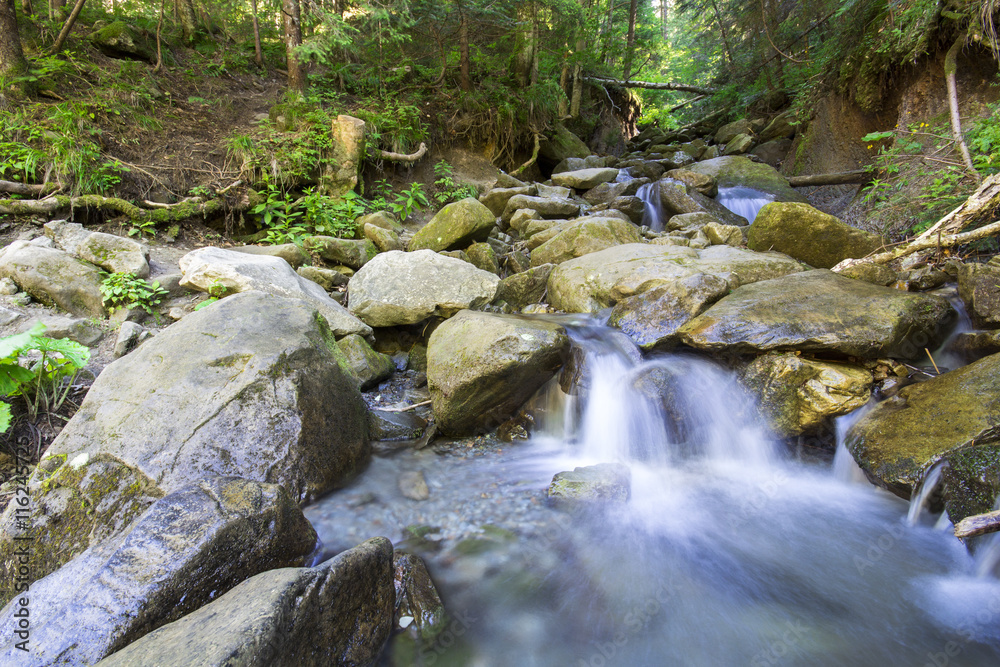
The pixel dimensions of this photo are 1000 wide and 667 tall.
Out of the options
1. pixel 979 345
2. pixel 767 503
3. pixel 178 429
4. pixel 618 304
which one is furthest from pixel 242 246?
pixel 979 345

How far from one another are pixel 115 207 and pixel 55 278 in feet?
7.91

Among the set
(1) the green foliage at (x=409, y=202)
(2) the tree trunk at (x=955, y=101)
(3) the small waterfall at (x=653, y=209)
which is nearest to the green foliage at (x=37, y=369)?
(1) the green foliage at (x=409, y=202)

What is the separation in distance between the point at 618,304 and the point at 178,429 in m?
4.33

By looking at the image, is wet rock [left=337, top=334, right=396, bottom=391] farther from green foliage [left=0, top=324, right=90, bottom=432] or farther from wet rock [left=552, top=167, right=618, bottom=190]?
wet rock [left=552, top=167, right=618, bottom=190]

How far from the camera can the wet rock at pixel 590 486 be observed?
11.2 ft

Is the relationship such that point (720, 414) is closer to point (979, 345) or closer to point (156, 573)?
point (979, 345)

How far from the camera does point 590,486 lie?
11.4 ft

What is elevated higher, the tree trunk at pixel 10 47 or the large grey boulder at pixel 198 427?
the tree trunk at pixel 10 47

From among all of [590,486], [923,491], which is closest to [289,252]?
[590,486]

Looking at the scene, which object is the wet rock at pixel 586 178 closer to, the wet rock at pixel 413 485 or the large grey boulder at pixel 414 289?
the large grey boulder at pixel 414 289

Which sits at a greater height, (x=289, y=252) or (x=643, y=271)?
(x=643, y=271)

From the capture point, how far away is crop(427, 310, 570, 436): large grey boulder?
13.5 ft

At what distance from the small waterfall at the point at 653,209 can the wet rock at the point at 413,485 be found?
306 inches

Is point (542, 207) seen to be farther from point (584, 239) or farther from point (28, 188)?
point (28, 188)
